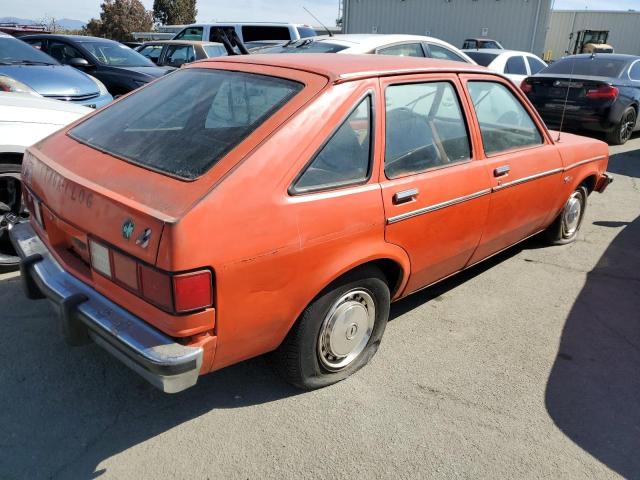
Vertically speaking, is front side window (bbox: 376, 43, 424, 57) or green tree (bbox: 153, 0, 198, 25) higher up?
green tree (bbox: 153, 0, 198, 25)

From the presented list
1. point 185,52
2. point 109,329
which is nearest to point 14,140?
point 109,329

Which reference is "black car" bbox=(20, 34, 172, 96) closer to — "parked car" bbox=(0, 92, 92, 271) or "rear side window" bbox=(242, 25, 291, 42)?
"rear side window" bbox=(242, 25, 291, 42)

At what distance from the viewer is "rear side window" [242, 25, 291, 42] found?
13914 millimetres

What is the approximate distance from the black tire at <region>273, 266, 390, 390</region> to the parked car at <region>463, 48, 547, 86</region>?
912 centimetres

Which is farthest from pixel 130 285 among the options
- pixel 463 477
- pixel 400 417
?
pixel 463 477

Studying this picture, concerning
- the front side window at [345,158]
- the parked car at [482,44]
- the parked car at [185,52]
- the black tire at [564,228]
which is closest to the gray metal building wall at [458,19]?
the parked car at [482,44]

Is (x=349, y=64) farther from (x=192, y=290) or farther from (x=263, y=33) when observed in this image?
(x=263, y=33)

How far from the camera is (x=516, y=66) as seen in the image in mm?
11359

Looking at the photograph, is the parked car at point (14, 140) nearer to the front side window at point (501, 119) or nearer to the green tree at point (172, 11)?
the front side window at point (501, 119)

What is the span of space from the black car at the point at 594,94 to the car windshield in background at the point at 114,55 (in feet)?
24.3

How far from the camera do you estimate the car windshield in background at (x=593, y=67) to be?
30.9ft

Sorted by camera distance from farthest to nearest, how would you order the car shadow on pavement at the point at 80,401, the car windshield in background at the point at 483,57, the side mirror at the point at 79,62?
the car windshield in background at the point at 483,57, the side mirror at the point at 79,62, the car shadow on pavement at the point at 80,401

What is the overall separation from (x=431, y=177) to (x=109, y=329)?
5.86ft

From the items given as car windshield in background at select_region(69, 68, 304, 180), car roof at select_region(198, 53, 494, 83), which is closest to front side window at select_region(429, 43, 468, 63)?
car roof at select_region(198, 53, 494, 83)
